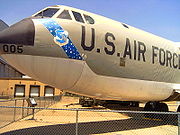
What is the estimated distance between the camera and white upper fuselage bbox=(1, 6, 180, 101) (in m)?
7.04

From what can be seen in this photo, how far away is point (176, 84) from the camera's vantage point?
37.7 ft

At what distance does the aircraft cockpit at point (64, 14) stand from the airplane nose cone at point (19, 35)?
1052mm

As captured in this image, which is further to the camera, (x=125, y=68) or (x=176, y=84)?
(x=176, y=84)

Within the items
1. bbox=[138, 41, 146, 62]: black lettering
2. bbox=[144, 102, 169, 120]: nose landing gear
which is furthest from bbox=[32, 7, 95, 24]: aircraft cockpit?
bbox=[144, 102, 169, 120]: nose landing gear

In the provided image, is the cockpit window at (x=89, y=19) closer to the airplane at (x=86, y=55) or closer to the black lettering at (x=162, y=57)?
the airplane at (x=86, y=55)

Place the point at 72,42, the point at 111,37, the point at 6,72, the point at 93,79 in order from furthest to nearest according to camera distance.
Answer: the point at 6,72, the point at 111,37, the point at 93,79, the point at 72,42

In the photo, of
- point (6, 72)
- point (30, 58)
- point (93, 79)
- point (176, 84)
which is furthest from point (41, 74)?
point (6, 72)

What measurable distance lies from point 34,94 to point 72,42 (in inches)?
1269

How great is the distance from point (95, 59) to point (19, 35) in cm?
303

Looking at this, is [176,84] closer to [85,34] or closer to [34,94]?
[85,34]

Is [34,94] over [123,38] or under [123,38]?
under

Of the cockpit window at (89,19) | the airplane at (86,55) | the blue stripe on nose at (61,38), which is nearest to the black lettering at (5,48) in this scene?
the airplane at (86,55)

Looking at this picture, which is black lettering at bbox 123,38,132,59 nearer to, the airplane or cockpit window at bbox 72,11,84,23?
the airplane

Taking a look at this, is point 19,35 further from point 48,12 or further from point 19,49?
point 48,12
